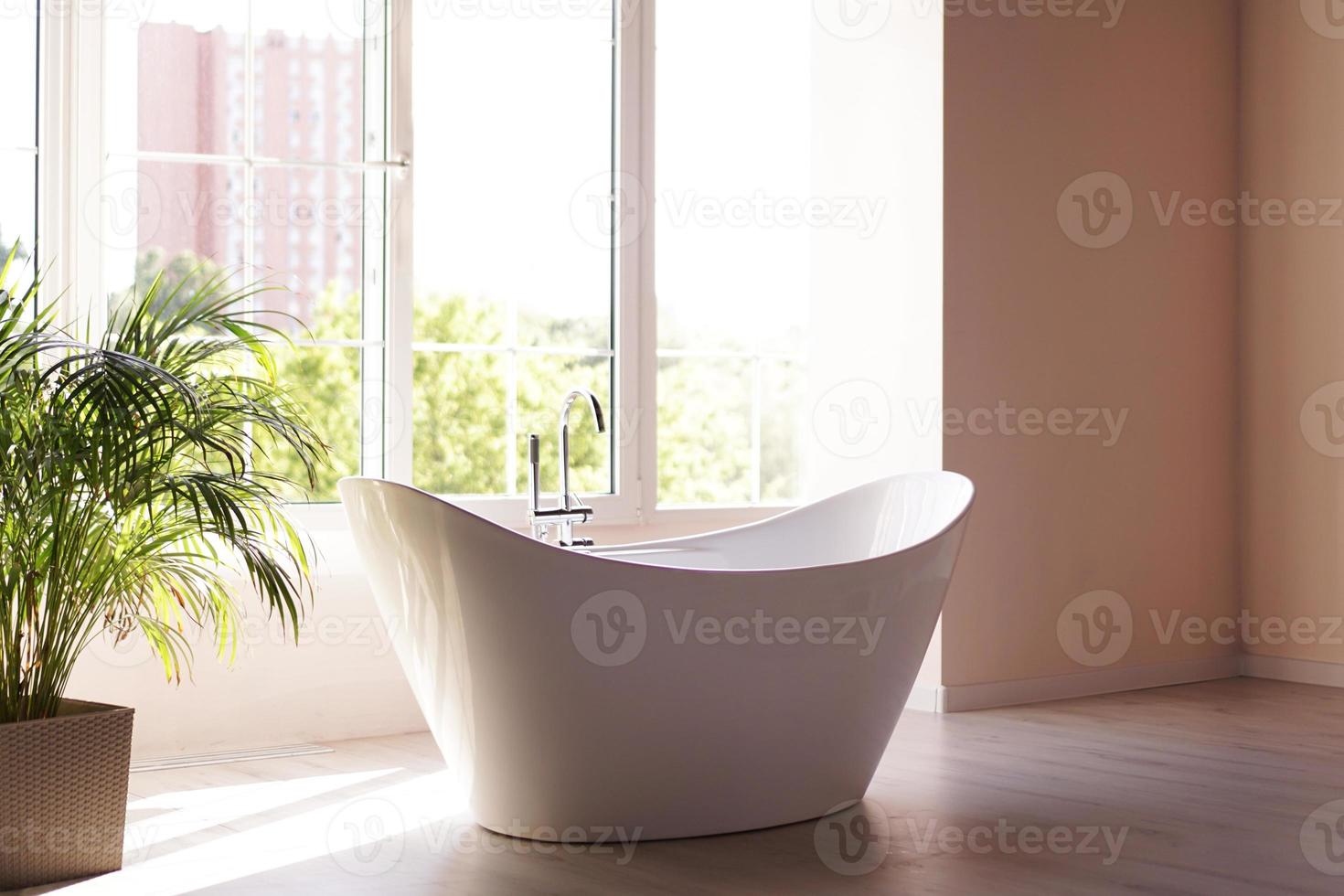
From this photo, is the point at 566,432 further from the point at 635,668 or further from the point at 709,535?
the point at 635,668

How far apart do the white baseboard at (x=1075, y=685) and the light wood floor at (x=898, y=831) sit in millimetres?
308

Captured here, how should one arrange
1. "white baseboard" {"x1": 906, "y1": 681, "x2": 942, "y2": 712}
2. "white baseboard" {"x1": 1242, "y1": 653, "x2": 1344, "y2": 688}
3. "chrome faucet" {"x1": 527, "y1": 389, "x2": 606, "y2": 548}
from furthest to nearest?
"white baseboard" {"x1": 1242, "y1": 653, "x2": 1344, "y2": 688} < "white baseboard" {"x1": 906, "y1": 681, "x2": 942, "y2": 712} < "chrome faucet" {"x1": 527, "y1": 389, "x2": 606, "y2": 548}

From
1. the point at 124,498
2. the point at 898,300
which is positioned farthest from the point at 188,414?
the point at 898,300

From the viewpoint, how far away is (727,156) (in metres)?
14.5

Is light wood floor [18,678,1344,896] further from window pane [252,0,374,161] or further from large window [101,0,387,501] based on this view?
window pane [252,0,374,161]

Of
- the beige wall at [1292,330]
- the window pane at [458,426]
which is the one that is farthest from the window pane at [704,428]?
the beige wall at [1292,330]

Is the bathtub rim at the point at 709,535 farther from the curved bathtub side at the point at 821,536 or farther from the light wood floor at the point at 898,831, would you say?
the light wood floor at the point at 898,831

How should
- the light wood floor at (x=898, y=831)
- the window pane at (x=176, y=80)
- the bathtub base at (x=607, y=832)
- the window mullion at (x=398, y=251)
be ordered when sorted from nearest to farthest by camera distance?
the light wood floor at (x=898, y=831)
the bathtub base at (x=607, y=832)
the window pane at (x=176, y=80)
the window mullion at (x=398, y=251)

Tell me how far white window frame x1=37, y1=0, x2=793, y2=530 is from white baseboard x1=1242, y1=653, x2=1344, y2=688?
5.79ft

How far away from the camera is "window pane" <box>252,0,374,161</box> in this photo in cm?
379

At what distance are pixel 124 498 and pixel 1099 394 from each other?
3.16 m

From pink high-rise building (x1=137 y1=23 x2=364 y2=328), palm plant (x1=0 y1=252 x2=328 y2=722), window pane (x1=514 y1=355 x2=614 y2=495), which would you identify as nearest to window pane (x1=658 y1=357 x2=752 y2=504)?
window pane (x1=514 y1=355 x2=614 y2=495)

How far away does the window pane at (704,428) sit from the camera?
15789 millimetres

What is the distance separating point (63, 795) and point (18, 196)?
170 cm
